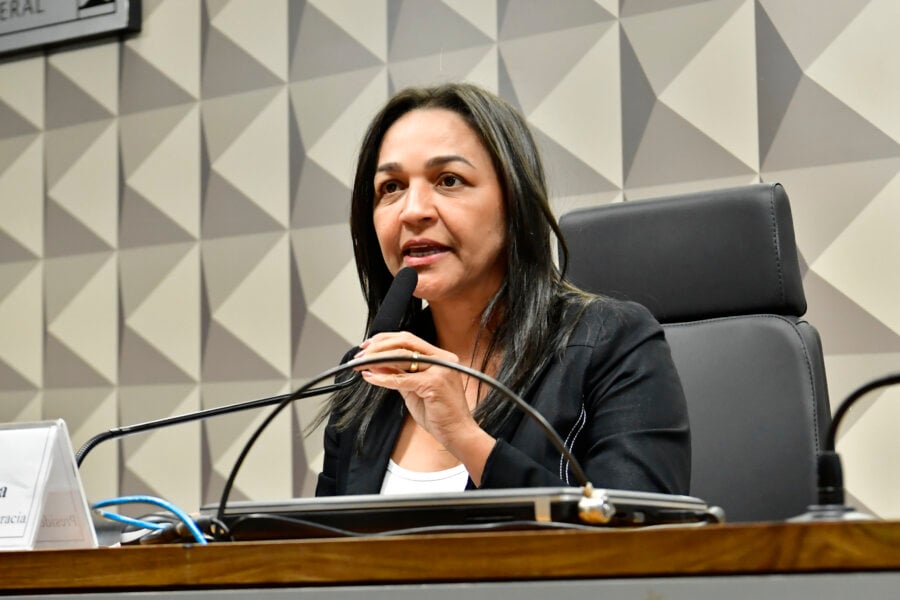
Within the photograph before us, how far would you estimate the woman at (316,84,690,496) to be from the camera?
1.49 metres

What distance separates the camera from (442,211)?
1.70m

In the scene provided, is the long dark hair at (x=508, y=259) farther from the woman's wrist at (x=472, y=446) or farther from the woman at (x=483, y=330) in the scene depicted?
the woman's wrist at (x=472, y=446)

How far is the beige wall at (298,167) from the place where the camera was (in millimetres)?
2205

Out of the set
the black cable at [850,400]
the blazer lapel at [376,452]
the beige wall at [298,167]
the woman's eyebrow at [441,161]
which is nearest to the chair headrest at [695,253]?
the woman's eyebrow at [441,161]

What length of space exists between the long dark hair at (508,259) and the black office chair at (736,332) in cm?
13

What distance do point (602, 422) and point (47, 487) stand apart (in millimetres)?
778

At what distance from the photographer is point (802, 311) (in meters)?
1.71

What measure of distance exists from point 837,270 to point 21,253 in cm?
224

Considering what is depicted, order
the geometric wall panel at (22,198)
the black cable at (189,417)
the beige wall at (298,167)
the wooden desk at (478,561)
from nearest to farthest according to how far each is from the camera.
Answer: the wooden desk at (478,561)
the black cable at (189,417)
the beige wall at (298,167)
the geometric wall panel at (22,198)

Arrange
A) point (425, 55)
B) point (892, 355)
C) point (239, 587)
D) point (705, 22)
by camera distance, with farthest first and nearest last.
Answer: point (425, 55), point (705, 22), point (892, 355), point (239, 587)

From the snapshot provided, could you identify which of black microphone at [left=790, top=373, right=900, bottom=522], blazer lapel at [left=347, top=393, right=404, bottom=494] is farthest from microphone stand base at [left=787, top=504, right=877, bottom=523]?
blazer lapel at [left=347, top=393, right=404, bottom=494]

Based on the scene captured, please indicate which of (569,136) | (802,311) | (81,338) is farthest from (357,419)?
(81,338)

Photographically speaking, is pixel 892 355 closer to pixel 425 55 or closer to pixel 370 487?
pixel 370 487

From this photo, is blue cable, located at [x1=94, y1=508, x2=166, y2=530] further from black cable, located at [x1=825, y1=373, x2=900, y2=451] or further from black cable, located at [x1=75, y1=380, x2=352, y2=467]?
black cable, located at [x1=825, y1=373, x2=900, y2=451]
